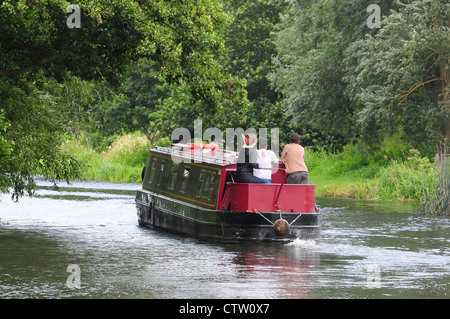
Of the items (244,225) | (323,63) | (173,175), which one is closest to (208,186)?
(244,225)

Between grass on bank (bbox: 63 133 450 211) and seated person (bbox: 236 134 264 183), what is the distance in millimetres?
7453

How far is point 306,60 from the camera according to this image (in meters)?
37.4

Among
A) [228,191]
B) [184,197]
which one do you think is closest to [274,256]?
[228,191]

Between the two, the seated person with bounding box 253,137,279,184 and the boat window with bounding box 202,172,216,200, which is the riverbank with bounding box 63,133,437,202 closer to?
the seated person with bounding box 253,137,279,184

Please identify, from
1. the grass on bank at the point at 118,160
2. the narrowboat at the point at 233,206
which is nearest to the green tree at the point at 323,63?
the grass on bank at the point at 118,160

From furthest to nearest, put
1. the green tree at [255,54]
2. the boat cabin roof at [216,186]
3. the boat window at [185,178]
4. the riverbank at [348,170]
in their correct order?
1. the green tree at [255,54]
2. the riverbank at [348,170]
3. the boat window at [185,178]
4. the boat cabin roof at [216,186]

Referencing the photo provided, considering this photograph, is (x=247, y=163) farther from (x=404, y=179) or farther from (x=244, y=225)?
(x=404, y=179)

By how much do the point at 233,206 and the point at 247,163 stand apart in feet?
3.15

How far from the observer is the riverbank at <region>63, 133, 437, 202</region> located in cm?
3023

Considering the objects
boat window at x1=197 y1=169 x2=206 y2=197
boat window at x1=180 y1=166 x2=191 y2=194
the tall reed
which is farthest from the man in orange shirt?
the tall reed

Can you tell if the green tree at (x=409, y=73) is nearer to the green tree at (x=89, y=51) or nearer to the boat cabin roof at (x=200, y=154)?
the boat cabin roof at (x=200, y=154)

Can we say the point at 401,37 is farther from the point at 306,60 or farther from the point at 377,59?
the point at 306,60

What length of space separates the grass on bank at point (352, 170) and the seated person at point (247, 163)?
24.5 ft

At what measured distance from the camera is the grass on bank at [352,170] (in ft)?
98.4
